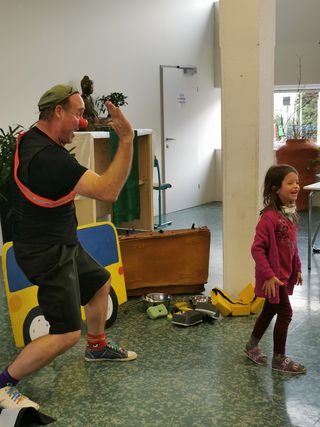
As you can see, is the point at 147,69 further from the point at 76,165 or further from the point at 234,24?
the point at 76,165

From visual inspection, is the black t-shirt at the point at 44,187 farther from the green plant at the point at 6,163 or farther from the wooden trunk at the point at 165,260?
the green plant at the point at 6,163

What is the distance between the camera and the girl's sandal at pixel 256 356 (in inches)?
122

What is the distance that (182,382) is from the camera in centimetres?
291

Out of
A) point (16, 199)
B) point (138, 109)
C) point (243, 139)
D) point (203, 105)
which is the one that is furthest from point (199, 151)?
point (16, 199)

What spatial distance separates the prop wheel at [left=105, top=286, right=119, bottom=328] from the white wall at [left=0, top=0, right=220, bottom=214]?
9.04ft

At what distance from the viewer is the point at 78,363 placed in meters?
3.18

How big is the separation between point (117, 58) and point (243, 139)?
149 inches

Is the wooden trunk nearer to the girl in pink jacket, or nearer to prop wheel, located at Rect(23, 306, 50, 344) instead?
prop wheel, located at Rect(23, 306, 50, 344)

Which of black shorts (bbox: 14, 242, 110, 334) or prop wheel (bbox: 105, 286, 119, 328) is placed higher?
black shorts (bbox: 14, 242, 110, 334)

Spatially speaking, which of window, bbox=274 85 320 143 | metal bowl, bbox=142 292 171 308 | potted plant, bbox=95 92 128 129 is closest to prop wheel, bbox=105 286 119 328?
metal bowl, bbox=142 292 171 308

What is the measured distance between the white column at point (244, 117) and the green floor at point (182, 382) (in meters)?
0.59

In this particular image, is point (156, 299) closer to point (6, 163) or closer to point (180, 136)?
point (6, 163)

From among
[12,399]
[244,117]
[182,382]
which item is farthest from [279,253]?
[12,399]

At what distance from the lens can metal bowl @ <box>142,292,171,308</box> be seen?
3998mm
